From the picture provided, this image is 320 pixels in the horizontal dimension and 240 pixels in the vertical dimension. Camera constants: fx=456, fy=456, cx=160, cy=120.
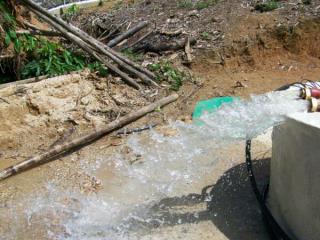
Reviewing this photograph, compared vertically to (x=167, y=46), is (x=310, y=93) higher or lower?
higher

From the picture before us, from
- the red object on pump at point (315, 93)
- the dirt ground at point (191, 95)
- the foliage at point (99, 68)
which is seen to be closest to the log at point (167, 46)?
the dirt ground at point (191, 95)

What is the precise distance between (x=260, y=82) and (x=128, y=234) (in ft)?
11.3

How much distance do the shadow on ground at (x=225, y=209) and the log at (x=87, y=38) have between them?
→ 2.29 meters

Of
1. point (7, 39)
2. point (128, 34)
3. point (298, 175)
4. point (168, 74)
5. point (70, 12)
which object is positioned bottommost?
point (168, 74)

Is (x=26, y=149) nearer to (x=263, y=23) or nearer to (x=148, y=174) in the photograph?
(x=148, y=174)

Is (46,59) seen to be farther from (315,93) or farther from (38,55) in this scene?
(315,93)

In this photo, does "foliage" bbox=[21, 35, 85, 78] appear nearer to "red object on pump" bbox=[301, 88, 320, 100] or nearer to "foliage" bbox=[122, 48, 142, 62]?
"foliage" bbox=[122, 48, 142, 62]

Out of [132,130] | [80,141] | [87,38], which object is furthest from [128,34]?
[80,141]

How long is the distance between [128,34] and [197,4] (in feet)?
5.15

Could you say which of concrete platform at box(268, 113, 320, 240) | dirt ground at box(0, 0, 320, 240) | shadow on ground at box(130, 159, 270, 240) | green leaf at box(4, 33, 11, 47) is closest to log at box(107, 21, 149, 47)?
dirt ground at box(0, 0, 320, 240)

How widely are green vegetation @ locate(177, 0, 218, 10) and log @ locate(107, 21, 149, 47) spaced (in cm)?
94

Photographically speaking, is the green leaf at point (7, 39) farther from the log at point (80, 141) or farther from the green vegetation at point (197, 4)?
the green vegetation at point (197, 4)

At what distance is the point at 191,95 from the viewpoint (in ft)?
20.7

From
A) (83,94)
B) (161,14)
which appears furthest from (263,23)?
(83,94)
